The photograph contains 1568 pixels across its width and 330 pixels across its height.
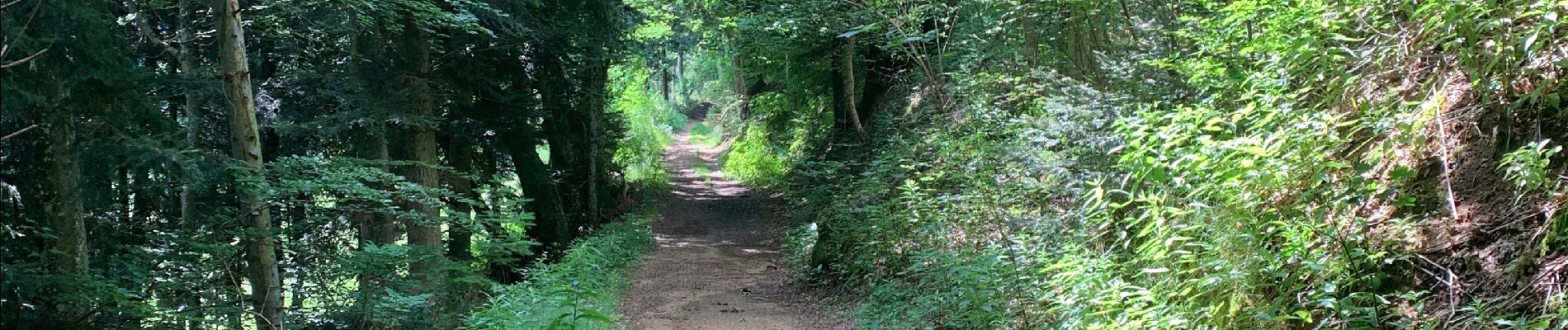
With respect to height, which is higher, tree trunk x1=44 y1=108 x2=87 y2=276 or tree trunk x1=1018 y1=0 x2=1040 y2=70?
tree trunk x1=1018 y1=0 x2=1040 y2=70

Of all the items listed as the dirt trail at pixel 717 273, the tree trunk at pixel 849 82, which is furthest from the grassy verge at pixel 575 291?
the tree trunk at pixel 849 82

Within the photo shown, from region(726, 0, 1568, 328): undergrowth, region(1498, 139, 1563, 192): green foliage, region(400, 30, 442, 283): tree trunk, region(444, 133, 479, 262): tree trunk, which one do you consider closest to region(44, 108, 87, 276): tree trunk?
region(400, 30, 442, 283): tree trunk

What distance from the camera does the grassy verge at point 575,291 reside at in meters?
7.16

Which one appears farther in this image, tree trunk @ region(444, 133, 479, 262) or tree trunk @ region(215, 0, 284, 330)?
tree trunk @ region(444, 133, 479, 262)

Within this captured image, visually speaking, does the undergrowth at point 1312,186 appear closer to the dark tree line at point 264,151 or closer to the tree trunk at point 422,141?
the dark tree line at point 264,151

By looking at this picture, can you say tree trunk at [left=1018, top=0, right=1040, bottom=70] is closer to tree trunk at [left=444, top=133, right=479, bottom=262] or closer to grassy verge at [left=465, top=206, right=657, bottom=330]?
grassy verge at [left=465, top=206, right=657, bottom=330]

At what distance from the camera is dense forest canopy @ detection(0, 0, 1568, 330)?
363cm

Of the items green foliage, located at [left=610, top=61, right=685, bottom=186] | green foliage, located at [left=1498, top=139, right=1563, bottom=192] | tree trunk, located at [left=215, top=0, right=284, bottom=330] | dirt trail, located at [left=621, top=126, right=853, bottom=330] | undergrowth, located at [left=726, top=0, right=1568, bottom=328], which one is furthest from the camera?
green foliage, located at [left=610, top=61, right=685, bottom=186]

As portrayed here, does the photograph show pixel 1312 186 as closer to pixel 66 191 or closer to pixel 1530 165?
pixel 1530 165

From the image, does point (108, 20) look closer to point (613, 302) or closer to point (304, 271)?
point (304, 271)

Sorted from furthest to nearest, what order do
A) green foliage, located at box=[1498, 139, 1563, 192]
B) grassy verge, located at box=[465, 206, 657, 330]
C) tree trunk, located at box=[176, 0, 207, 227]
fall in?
tree trunk, located at box=[176, 0, 207, 227] → grassy verge, located at box=[465, 206, 657, 330] → green foliage, located at box=[1498, 139, 1563, 192]

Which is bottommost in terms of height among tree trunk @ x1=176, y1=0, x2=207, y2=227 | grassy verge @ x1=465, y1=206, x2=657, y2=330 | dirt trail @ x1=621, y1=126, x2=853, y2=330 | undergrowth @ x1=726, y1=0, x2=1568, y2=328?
dirt trail @ x1=621, y1=126, x2=853, y2=330

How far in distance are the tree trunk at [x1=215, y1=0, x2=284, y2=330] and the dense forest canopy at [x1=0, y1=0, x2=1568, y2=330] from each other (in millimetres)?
25

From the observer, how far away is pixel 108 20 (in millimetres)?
6195
